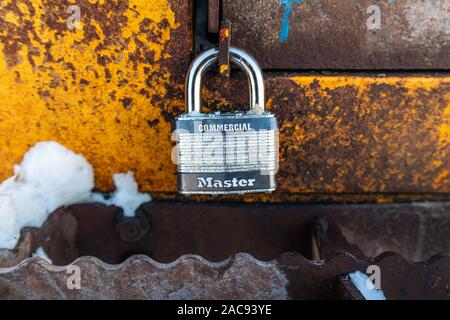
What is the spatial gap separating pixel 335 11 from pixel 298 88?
0.58 ft

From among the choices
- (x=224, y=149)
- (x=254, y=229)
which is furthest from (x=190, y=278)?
(x=254, y=229)

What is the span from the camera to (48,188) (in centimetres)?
99

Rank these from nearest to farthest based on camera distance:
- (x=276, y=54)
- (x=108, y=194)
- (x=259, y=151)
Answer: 1. (x=259, y=151)
2. (x=276, y=54)
3. (x=108, y=194)

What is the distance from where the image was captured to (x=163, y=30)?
85 centimetres

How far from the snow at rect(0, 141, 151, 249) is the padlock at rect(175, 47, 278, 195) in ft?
0.94

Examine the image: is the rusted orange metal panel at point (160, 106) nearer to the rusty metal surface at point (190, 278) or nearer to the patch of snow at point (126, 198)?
the patch of snow at point (126, 198)

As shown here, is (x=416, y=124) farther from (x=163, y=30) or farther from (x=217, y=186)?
(x=163, y=30)

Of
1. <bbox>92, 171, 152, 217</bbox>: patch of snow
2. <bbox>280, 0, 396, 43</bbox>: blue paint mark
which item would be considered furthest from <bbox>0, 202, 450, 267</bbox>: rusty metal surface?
<bbox>280, 0, 396, 43</bbox>: blue paint mark

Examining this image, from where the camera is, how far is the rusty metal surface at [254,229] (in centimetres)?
105

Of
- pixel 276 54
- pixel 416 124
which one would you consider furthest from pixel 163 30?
pixel 416 124

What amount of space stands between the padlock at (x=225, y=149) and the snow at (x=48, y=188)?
0.94 feet

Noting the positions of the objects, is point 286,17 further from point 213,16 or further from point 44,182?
point 44,182

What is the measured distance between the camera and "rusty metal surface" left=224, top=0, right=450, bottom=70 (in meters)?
0.87

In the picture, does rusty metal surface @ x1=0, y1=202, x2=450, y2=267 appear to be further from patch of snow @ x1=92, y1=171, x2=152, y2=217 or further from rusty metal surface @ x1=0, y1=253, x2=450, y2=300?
rusty metal surface @ x1=0, y1=253, x2=450, y2=300
